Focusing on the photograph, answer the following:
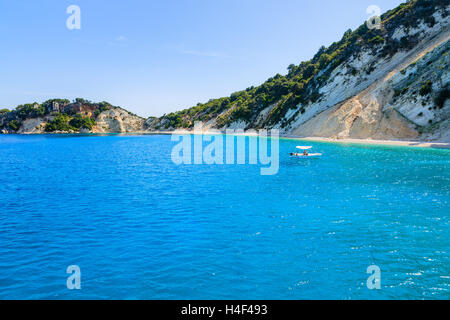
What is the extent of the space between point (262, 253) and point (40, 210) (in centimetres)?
1890

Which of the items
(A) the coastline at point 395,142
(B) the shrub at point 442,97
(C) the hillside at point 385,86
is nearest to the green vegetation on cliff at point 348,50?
(C) the hillside at point 385,86

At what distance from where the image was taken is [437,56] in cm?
7681

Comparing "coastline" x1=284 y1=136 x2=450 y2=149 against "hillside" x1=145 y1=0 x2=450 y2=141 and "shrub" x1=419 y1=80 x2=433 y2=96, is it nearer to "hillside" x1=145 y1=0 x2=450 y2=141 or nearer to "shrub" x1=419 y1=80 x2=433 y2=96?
"hillside" x1=145 y1=0 x2=450 y2=141

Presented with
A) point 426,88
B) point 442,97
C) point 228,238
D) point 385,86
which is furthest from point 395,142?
point 228,238

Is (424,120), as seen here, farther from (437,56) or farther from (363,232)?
(363,232)

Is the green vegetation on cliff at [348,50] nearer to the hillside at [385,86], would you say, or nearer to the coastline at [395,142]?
the hillside at [385,86]

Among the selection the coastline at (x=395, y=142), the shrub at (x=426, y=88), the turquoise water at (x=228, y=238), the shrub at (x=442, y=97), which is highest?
the shrub at (x=426, y=88)

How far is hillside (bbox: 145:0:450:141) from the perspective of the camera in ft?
238

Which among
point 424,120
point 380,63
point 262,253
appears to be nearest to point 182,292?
point 262,253

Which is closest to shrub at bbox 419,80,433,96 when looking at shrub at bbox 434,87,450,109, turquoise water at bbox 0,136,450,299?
shrub at bbox 434,87,450,109

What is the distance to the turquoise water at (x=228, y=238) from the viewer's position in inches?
487

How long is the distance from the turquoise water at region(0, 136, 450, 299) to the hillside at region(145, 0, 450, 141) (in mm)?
47383

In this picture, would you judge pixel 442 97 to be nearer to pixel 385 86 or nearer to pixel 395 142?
pixel 395 142

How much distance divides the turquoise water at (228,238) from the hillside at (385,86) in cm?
4738
